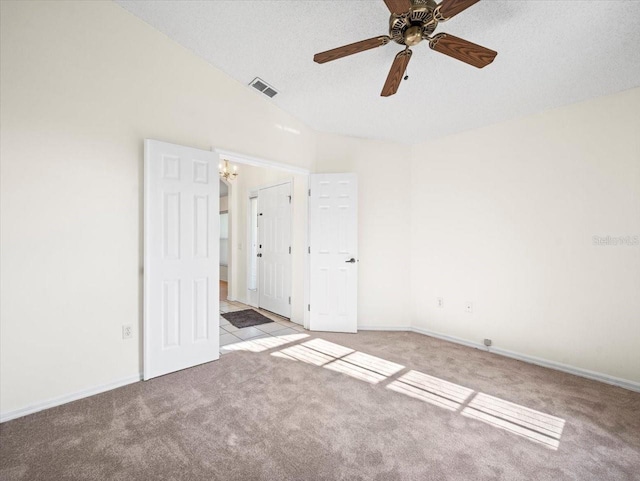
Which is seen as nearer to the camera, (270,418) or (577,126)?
(270,418)

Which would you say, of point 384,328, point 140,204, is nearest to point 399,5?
point 140,204

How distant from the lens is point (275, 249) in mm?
4621

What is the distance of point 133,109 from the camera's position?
8.08ft

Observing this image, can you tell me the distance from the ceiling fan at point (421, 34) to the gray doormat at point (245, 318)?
3.48 m

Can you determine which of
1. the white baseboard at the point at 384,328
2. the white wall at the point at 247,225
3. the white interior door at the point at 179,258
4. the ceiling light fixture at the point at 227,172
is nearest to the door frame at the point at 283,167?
the white wall at the point at 247,225

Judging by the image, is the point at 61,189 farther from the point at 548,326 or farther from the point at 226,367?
the point at 548,326

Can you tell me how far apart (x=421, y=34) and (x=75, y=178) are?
2627mm

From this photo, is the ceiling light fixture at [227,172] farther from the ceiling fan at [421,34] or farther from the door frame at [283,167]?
the ceiling fan at [421,34]

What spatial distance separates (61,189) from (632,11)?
13.3ft

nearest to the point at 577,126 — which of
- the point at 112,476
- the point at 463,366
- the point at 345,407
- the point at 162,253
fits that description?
the point at 463,366

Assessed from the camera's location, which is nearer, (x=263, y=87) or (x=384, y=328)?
(x=263, y=87)

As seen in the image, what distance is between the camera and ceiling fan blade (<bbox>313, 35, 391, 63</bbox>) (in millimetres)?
1694

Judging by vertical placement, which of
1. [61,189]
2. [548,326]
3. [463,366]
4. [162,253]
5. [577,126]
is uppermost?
[577,126]

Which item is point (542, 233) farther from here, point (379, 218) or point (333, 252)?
point (333, 252)
